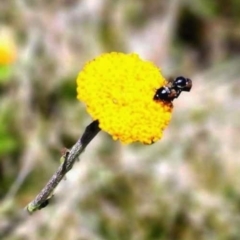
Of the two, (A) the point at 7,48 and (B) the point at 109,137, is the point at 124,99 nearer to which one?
(B) the point at 109,137

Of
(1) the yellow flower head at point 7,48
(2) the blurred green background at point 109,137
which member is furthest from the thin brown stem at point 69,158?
(1) the yellow flower head at point 7,48

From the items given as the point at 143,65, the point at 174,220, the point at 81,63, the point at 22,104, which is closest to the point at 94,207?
→ the point at 174,220

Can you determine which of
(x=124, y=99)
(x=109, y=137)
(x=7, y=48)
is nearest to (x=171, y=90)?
(x=124, y=99)

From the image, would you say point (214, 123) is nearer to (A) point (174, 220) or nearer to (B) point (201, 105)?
(B) point (201, 105)

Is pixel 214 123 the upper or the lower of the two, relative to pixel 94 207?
upper

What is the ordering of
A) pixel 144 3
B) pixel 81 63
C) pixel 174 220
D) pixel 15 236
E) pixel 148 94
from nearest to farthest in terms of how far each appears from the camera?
pixel 148 94 < pixel 15 236 < pixel 174 220 < pixel 81 63 < pixel 144 3

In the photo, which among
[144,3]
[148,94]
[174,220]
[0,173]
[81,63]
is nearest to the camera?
[148,94]

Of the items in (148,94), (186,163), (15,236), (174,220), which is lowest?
(148,94)

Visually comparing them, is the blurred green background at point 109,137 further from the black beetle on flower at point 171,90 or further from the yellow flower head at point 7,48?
the black beetle on flower at point 171,90
